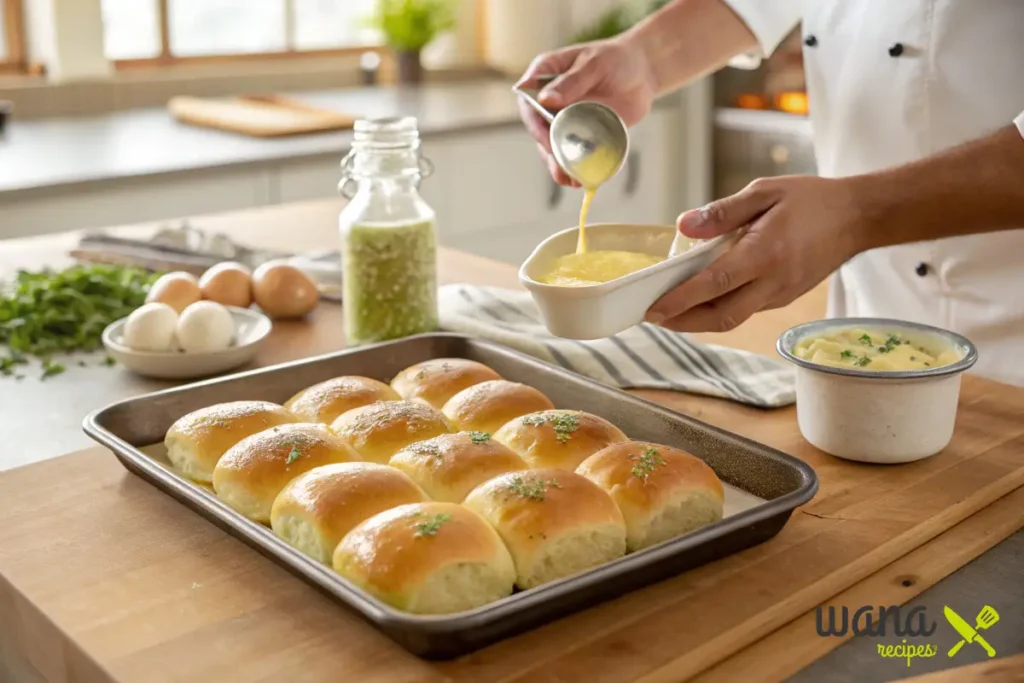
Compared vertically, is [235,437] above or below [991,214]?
below

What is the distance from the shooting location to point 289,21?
4.11m

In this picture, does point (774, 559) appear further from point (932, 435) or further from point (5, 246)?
point (5, 246)

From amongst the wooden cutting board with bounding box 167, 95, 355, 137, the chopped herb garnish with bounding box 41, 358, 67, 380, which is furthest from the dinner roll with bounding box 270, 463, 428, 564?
the wooden cutting board with bounding box 167, 95, 355, 137

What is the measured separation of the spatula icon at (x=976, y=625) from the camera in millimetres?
911

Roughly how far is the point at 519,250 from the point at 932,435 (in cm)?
259

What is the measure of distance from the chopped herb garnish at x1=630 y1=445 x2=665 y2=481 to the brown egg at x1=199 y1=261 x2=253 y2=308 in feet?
2.67

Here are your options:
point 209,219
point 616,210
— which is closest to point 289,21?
point 616,210

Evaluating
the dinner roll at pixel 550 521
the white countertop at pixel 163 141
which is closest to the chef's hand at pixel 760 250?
the dinner roll at pixel 550 521

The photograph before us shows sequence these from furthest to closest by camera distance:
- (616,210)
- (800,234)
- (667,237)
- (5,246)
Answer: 1. (616,210)
2. (5,246)
3. (667,237)
4. (800,234)

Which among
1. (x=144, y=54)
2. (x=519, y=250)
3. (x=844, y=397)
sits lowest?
(x=519, y=250)

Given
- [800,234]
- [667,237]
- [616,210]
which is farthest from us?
[616,210]

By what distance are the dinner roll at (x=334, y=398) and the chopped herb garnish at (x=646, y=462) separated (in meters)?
0.34

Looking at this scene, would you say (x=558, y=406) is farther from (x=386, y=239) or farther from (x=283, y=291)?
(x=283, y=291)

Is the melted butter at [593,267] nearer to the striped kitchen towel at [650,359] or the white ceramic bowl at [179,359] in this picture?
the striped kitchen towel at [650,359]
